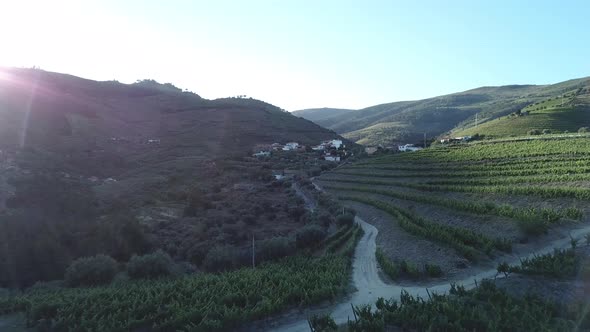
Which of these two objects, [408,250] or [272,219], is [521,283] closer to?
[408,250]

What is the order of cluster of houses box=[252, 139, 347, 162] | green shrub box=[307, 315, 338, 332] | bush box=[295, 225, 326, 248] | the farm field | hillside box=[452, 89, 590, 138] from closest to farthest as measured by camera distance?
green shrub box=[307, 315, 338, 332] → the farm field → bush box=[295, 225, 326, 248] → hillside box=[452, 89, 590, 138] → cluster of houses box=[252, 139, 347, 162]

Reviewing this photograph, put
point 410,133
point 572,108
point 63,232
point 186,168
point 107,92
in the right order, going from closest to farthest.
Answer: point 63,232, point 186,168, point 572,108, point 107,92, point 410,133

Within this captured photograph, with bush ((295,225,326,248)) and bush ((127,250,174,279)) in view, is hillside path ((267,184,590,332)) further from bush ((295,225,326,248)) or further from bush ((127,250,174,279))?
bush ((127,250,174,279))

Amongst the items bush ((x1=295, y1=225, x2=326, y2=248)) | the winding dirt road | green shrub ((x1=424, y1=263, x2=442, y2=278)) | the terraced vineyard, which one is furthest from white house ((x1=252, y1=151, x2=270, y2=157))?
green shrub ((x1=424, y1=263, x2=442, y2=278))

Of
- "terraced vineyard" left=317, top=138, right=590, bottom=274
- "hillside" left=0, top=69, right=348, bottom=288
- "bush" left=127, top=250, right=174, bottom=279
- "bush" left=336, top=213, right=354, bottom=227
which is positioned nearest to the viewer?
"terraced vineyard" left=317, top=138, right=590, bottom=274

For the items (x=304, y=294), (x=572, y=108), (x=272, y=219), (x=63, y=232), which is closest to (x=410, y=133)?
(x=572, y=108)

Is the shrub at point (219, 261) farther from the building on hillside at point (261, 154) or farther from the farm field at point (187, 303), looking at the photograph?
the building on hillside at point (261, 154)
